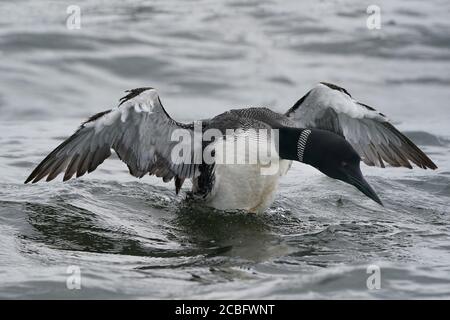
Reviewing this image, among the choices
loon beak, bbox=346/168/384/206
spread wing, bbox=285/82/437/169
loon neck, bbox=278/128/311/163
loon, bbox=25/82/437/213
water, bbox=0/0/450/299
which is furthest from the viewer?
spread wing, bbox=285/82/437/169

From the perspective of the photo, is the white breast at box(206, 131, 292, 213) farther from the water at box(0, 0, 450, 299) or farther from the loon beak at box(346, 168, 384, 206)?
the loon beak at box(346, 168, 384, 206)

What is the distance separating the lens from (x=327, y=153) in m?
6.89

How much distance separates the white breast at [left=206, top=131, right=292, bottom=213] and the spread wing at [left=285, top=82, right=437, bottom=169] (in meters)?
0.71

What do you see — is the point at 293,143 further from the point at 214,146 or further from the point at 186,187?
the point at 186,187

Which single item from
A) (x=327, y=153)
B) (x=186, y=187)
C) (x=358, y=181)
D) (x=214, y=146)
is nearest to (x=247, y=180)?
(x=214, y=146)

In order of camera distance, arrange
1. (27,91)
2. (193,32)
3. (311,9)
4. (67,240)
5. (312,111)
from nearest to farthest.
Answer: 1. (67,240)
2. (312,111)
3. (27,91)
4. (193,32)
5. (311,9)

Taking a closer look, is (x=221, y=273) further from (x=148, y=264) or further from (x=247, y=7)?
(x=247, y=7)

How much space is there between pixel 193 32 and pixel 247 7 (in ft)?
4.62

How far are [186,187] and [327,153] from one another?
2409 mm

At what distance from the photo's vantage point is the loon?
722 cm

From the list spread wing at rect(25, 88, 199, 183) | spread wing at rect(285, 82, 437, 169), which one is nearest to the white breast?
spread wing at rect(25, 88, 199, 183)

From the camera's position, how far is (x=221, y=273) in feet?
20.4
